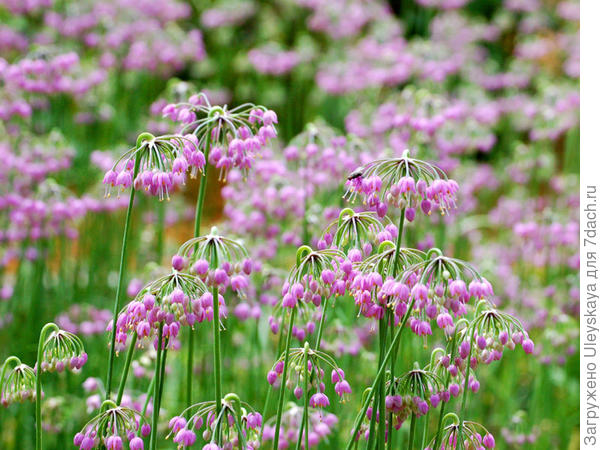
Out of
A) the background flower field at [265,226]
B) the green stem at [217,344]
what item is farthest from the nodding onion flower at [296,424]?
the green stem at [217,344]

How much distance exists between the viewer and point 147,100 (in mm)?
8641

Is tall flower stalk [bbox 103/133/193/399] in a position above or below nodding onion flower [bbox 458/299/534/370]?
above

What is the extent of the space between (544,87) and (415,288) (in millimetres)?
5478

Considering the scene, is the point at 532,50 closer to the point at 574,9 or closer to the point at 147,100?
the point at 574,9

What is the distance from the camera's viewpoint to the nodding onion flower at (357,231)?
234 centimetres

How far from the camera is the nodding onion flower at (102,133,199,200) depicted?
2283 mm

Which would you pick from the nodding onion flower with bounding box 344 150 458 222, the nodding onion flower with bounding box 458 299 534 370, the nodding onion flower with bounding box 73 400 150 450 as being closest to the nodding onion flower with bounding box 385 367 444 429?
the nodding onion flower with bounding box 458 299 534 370

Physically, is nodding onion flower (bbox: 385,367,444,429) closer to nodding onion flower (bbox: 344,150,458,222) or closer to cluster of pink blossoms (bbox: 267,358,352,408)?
cluster of pink blossoms (bbox: 267,358,352,408)

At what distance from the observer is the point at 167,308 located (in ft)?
7.14

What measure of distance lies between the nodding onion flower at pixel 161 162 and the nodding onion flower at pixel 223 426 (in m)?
0.68

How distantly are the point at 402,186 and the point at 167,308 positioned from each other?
79 cm

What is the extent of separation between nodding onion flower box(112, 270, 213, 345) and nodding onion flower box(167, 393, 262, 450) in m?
0.26

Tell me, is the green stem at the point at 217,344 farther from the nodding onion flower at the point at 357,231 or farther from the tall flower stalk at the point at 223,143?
the nodding onion flower at the point at 357,231
